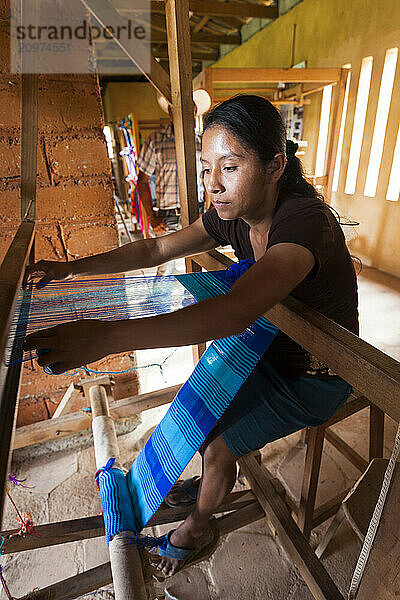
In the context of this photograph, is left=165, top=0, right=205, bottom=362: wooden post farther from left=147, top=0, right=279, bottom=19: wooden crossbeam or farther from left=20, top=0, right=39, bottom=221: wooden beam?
left=147, top=0, right=279, bottom=19: wooden crossbeam

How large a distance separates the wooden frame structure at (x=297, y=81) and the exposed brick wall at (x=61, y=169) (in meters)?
2.11

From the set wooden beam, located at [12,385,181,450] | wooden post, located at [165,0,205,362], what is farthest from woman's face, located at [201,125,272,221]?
wooden beam, located at [12,385,181,450]

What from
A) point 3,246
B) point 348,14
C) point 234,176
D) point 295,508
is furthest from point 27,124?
point 348,14

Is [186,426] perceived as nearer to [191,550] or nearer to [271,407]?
[271,407]

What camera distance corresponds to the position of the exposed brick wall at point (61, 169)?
5.08 ft

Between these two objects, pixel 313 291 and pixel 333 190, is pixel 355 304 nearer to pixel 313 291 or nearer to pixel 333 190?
pixel 313 291

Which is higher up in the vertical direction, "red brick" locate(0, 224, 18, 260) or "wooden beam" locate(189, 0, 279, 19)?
"wooden beam" locate(189, 0, 279, 19)

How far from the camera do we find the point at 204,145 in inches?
38.1

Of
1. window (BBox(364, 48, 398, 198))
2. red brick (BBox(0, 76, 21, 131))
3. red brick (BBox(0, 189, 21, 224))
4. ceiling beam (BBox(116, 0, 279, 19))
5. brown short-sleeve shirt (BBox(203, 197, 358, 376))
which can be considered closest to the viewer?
brown short-sleeve shirt (BBox(203, 197, 358, 376))

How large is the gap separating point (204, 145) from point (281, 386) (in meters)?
0.73

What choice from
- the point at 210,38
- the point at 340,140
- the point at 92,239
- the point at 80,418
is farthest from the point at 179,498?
the point at 210,38

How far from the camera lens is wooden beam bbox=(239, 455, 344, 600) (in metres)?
1.08

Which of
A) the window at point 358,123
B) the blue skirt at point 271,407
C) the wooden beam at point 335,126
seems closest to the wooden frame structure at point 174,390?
the blue skirt at point 271,407

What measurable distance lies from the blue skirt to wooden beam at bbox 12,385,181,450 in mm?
720
